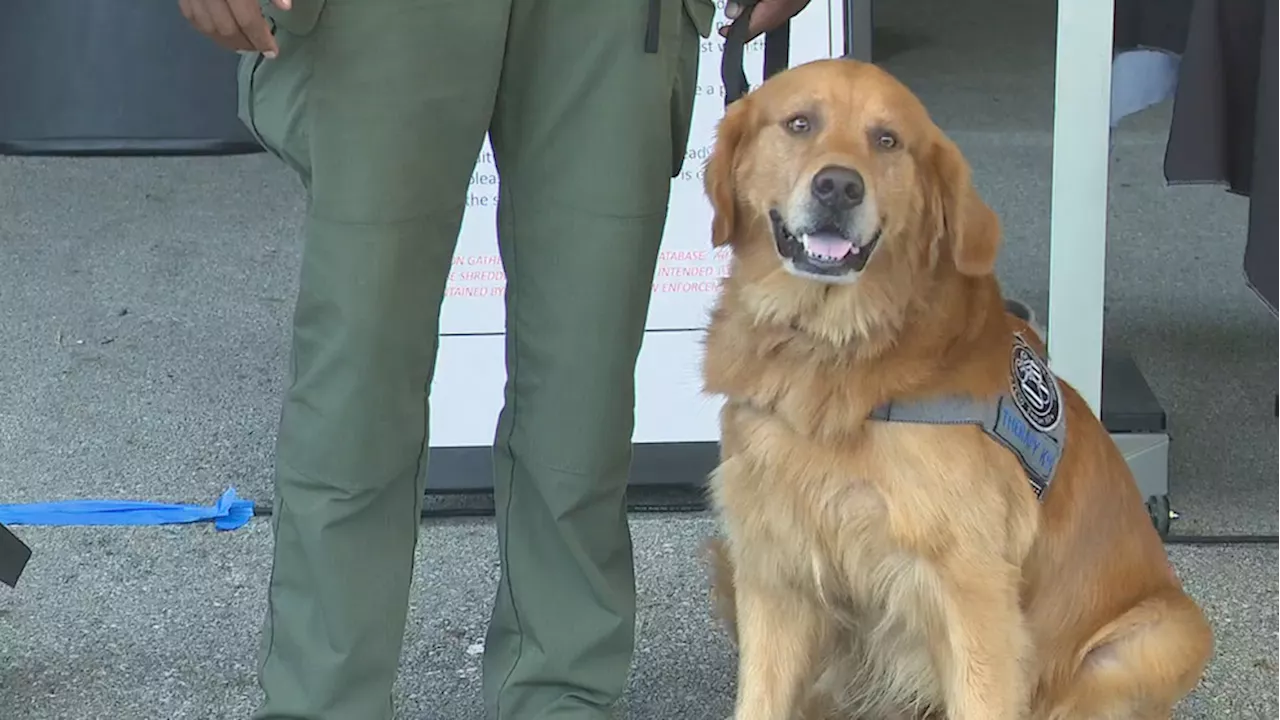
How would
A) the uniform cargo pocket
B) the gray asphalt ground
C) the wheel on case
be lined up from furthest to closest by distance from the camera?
the wheel on case
the gray asphalt ground
the uniform cargo pocket

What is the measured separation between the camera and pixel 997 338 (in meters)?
2.13

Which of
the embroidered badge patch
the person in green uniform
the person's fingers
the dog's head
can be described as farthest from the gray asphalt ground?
the person's fingers

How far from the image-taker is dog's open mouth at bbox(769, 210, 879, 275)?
2.01m

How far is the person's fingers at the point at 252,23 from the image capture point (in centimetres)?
174

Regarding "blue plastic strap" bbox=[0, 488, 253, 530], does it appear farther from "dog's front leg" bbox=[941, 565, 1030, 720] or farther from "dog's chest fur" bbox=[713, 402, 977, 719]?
"dog's front leg" bbox=[941, 565, 1030, 720]

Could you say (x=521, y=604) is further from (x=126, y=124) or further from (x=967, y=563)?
(x=126, y=124)

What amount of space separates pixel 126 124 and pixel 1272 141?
1.91 metres

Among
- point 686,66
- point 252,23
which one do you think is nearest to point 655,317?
point 686,66

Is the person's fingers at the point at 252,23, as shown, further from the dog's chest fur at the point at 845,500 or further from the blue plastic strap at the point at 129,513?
the blue plastic strap at the point at 129,513

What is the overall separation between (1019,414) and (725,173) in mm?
519

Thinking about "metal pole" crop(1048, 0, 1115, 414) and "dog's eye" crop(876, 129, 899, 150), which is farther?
"metal pole" crop(1048, 0, 1115, 414)

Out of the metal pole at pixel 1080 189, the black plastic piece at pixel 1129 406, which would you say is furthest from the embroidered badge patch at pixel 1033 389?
the black plastic piece at pixel 1129 406

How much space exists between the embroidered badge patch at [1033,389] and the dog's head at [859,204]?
0.15 metres

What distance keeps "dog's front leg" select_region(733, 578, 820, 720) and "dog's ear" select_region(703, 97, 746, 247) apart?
0.51 metres
